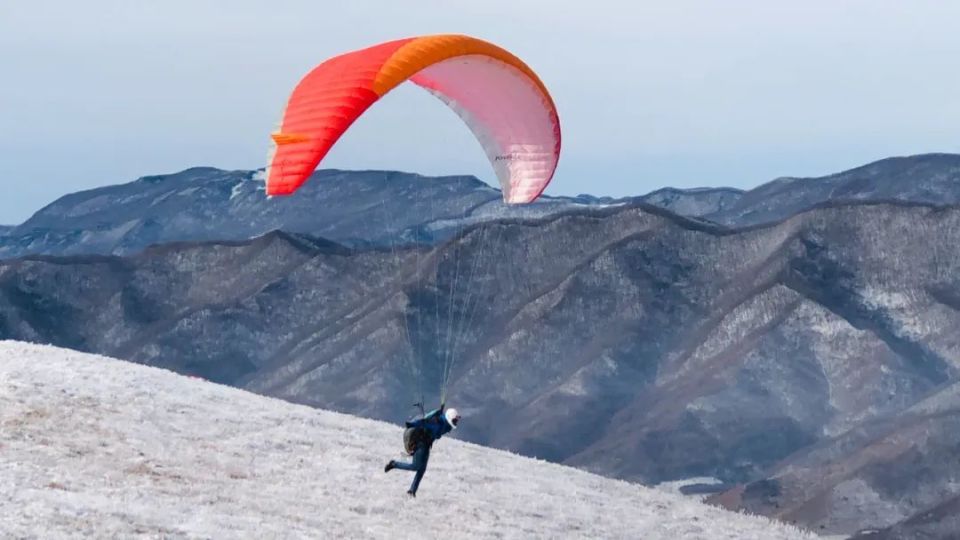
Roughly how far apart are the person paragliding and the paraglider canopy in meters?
4.70

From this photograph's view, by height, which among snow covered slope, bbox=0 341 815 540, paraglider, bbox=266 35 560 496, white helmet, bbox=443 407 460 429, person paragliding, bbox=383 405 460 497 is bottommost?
snow covered slope, bbox=0 341 815 540

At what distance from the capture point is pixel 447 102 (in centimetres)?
3397

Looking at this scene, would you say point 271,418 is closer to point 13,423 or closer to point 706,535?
point 13,423

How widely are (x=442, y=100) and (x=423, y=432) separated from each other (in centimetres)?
840

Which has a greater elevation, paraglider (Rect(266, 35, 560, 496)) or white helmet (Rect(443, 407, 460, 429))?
paraglider (Rect(266, 35, 560, 496))

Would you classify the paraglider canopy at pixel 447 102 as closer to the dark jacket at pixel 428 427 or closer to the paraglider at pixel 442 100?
the paraglider at pixel 442 100

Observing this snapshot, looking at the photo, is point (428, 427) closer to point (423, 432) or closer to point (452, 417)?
point (423, 432)

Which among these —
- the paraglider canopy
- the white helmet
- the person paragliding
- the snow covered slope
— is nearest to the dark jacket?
the person paragliding

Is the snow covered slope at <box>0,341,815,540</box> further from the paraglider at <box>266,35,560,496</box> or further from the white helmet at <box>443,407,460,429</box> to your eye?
the white helmet at <box>443,407,460,429</box>

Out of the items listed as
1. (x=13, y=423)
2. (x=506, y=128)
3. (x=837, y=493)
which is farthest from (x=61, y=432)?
(x=837, y=493)

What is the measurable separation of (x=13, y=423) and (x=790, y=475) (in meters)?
155

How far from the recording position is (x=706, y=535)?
120ft

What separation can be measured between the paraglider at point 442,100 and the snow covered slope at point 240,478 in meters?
2.68

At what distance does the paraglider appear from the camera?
27859 millimetres
